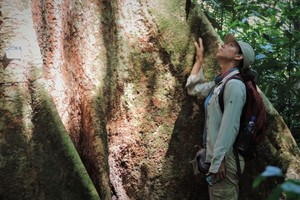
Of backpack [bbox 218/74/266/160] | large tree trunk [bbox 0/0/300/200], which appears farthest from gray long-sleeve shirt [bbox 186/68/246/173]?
large tree trunk [bbox 0/0/300/200]

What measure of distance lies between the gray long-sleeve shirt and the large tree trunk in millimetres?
612

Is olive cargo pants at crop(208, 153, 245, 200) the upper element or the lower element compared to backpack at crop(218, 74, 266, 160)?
lower

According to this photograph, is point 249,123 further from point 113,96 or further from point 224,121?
point 113,96

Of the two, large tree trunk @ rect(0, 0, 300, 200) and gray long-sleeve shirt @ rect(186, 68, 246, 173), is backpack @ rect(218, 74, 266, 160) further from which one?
large tree trunk @ rect(0, 0, 300, 200)

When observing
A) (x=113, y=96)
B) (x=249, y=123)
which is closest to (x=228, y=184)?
(x=249, y=123)

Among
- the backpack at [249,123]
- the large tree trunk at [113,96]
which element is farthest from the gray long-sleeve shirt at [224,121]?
the large tree trunk at [113,96]

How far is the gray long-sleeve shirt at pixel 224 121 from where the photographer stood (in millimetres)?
3203

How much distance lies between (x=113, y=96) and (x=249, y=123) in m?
1.21

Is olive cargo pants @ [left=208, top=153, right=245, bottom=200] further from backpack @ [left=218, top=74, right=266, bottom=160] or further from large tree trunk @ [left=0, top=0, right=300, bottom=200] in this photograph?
large tree trunk @ [left=0, top=0, right=300, bottom=200]

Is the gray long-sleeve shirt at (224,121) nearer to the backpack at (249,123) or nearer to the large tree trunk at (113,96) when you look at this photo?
the backpack at (249,123)

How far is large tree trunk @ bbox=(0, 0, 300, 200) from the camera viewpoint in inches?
127

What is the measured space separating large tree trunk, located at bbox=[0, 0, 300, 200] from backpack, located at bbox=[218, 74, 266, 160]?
66 centimetres

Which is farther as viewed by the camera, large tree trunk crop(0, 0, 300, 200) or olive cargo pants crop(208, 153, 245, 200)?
olive cargo pants crop(208, 153, 245, 200)

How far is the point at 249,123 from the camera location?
330 cm
